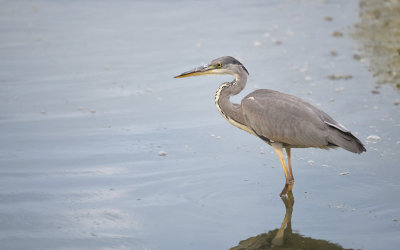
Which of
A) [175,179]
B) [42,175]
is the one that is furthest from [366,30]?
[42,175]

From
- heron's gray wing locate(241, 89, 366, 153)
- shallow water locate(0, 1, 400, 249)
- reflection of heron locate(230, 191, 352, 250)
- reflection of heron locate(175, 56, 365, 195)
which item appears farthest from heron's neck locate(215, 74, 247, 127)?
reflection of heron locate(230, 191, 352, 250)

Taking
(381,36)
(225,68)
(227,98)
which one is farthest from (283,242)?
(381,36)

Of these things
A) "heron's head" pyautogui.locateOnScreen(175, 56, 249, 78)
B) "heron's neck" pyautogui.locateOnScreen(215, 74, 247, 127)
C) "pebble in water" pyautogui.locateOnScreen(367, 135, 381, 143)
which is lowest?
"pebble in water" pyautogui.locateOnScreen(367, 135, 381, 143)

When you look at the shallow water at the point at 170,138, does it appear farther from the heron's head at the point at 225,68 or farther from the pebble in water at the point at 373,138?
the heron's head at the point at 225,68

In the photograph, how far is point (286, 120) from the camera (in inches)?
226

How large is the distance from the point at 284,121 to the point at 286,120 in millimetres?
21

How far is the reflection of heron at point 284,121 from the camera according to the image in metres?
5.53

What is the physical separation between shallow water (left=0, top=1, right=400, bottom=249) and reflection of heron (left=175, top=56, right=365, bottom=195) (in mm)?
455

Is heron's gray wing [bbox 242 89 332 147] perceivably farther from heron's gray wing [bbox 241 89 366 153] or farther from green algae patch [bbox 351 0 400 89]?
green algae patch [bbox 351 0 400 89]

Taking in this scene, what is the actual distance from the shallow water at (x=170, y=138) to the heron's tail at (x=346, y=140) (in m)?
0.49

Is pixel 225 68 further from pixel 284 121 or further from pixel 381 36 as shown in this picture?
pixel 381 36

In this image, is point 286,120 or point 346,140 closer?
point 346,140

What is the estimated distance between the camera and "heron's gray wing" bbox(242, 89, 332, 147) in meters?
5.60

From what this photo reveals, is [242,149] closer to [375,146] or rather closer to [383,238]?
[375,146]
